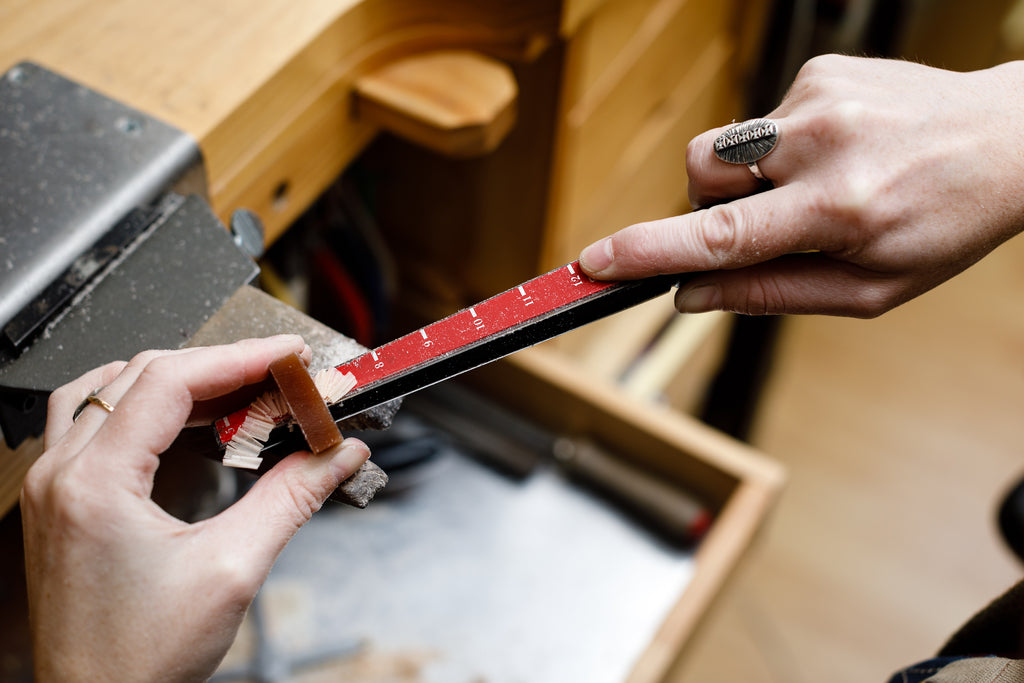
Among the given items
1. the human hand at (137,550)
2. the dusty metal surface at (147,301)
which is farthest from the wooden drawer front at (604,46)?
the human hand at (137,550)

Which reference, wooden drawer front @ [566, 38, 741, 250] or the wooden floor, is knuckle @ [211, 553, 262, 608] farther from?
the wooden floor

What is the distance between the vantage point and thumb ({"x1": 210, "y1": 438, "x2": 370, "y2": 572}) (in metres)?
0.38

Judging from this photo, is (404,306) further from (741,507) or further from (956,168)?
(956,168)

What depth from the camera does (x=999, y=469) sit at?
137cm

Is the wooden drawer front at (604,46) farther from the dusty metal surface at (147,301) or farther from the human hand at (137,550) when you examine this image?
the human hand at (137,550)

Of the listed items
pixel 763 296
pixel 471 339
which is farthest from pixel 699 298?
pixel 471 339

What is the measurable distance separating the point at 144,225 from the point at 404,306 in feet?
1.76

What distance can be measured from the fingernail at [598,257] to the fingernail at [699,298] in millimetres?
60

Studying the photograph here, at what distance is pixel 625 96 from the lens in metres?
0.94

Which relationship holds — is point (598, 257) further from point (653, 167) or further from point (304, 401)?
point (653, 167)

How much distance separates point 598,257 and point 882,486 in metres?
1.11

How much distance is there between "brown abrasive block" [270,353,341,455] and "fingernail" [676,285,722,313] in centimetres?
21

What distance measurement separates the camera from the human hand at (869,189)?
43 cm

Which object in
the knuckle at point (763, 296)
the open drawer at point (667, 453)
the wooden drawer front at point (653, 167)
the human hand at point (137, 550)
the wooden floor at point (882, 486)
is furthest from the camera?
the wooden floor at point (882, 486)
